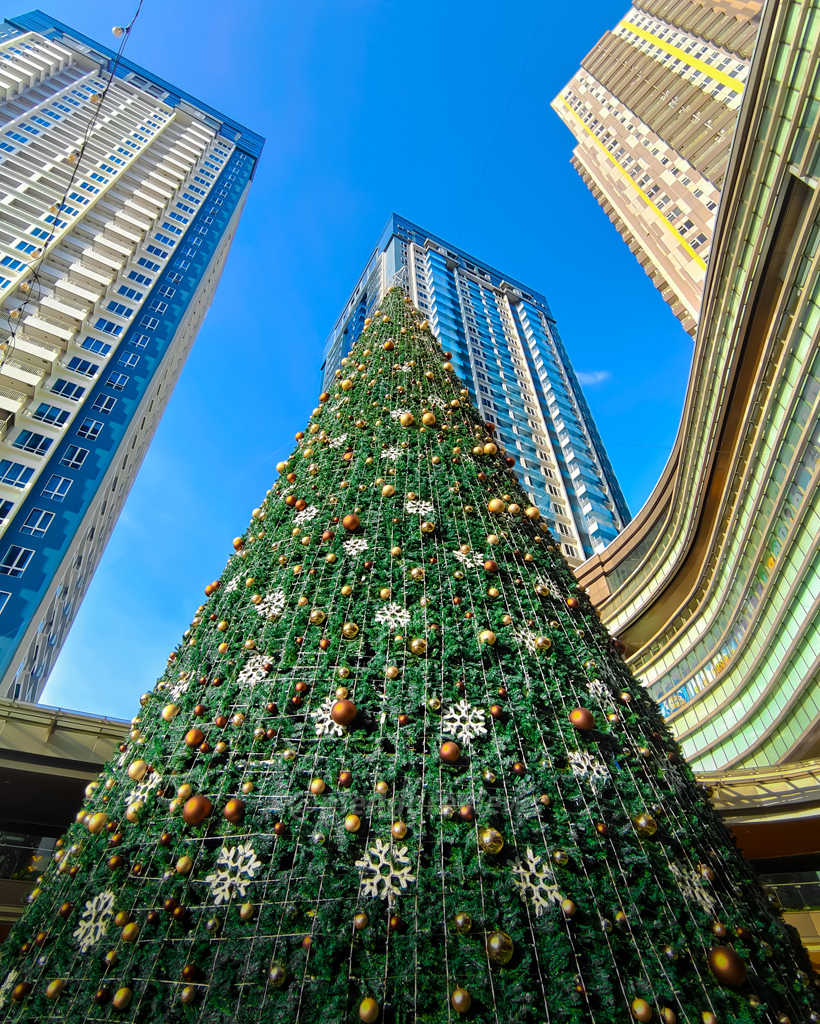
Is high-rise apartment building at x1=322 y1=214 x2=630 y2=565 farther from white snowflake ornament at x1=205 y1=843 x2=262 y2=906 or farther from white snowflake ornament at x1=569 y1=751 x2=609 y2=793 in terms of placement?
white snowflake ornament at x1=205 y1=843 x2=262 y2=906

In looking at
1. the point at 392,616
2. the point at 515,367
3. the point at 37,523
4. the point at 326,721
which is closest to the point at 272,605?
the point at 392,616

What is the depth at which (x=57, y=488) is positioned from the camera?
2078cm

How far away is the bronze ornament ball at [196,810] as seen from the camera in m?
2.16

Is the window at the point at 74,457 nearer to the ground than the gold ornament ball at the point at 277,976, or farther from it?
farther from it

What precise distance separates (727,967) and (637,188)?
170ft

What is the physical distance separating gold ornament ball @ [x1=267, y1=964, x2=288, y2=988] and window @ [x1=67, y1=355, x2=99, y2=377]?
29327 mm

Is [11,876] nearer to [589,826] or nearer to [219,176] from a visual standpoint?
[589,826]

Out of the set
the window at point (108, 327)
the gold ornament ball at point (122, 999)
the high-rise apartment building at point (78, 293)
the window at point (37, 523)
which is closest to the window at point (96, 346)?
the high-rise apartment building at point (78, 293)

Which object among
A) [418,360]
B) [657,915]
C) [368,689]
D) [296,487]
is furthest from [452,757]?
[418,360]

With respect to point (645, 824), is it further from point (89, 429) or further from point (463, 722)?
point (89, 429)

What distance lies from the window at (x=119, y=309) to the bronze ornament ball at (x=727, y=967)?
3505cm

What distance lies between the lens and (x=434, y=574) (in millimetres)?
3281

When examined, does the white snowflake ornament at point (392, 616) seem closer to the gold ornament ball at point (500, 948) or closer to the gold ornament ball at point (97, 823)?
the gold ornament ball at point (500, 948)

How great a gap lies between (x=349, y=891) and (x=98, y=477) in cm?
2489
